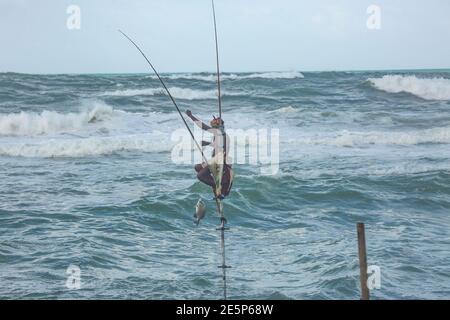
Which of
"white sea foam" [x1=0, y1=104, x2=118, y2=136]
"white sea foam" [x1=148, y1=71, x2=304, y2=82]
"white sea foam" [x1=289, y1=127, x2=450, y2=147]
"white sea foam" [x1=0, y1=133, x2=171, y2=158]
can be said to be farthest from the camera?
"white sea foam" [x1=148, y1=71, x2=304, y2=82]

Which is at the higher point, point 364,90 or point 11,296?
point 364,90

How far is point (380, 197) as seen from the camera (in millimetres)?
13211

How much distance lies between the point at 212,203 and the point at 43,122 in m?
10.3

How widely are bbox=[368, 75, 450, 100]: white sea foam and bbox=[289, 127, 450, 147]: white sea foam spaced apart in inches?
389

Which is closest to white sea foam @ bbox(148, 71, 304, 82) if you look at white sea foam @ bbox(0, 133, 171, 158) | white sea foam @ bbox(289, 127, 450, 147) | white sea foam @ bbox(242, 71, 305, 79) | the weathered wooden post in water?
white sea foam @ bbox(242, 71, 305, 79)

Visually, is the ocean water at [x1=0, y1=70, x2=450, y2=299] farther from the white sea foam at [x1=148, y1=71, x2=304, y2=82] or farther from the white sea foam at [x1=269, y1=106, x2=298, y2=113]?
the white sea foam at [x1=148, y1=71, x2=304, y2=82]

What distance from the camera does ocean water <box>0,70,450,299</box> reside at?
8438 millimetres

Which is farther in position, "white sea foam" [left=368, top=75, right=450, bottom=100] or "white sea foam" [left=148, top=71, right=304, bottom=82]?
"white sea foam" [left=148, top=71, right=304, bottom=82]

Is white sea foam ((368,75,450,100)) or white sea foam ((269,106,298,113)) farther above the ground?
white sea foam ((368,75,450,100))

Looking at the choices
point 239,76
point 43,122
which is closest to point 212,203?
point 43,122

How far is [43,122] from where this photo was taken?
21453 millimetres
